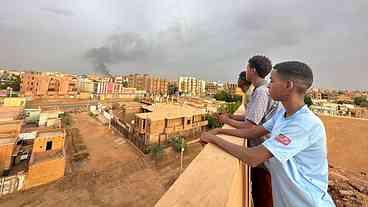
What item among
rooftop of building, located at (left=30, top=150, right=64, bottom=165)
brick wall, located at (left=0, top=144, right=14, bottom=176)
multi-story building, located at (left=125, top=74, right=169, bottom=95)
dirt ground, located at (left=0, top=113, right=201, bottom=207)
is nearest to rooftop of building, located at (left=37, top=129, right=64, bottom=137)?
rooftop of building, located at (left=30, top=150, right=64, bottom=165)

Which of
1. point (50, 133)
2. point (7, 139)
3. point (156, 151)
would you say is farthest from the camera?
point (156, 151)

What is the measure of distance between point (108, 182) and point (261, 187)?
413 inches

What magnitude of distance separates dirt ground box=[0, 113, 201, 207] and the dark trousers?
8.19m

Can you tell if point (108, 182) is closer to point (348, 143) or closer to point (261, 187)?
point (261, 187)

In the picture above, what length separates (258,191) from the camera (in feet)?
5.52

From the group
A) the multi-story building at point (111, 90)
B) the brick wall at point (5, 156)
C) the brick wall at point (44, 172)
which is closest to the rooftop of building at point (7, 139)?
the brick wall at point (5, 156)

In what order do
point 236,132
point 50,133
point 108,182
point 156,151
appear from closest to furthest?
point 236,132 → point 108,182 → point 50,133 → point 156,151

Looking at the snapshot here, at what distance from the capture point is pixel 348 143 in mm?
8148

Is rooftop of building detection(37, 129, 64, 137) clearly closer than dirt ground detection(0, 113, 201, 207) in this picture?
No

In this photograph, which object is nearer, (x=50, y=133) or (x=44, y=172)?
(x=44, y=172)

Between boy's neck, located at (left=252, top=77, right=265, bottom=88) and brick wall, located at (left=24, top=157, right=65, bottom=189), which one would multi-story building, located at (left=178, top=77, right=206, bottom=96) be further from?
boy's neck, located at (left=252, top=77, right=265, bottom=88)

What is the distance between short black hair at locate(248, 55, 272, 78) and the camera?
1765 mm

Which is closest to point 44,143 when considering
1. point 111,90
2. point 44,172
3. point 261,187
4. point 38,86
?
point 44,172

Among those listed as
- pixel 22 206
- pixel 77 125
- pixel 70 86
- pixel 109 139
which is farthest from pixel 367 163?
pixel 70 86
